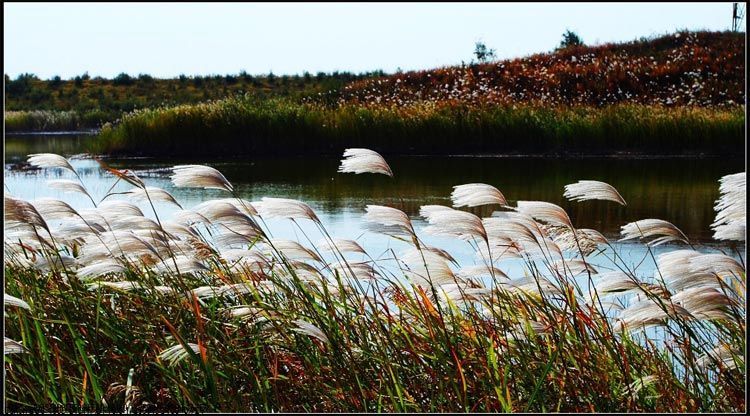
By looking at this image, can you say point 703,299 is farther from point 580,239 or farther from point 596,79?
point 596,79

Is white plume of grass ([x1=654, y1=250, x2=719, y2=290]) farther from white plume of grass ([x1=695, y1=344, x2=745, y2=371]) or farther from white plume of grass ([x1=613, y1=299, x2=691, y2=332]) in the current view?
white plume of grass ([x1=695, y1=344, x2=745, y2=371])

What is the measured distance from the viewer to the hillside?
16.0m

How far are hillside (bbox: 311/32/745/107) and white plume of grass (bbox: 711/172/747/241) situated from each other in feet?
41.1

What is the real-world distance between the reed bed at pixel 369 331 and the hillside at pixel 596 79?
41.2 feet

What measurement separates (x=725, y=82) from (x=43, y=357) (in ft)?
51.7

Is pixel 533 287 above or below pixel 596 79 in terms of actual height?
below

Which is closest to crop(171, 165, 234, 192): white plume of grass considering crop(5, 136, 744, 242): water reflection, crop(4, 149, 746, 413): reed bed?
crop(4, 149, 746, 413): reed bed

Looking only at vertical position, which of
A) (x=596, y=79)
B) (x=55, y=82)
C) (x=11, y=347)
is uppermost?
(x=55, y=82)

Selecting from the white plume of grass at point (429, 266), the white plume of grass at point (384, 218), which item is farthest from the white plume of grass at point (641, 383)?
the white plume of grass at point (384, 218)

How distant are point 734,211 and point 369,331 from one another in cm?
119

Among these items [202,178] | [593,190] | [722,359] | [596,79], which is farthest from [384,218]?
[596,79]

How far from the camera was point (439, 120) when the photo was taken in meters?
11.6

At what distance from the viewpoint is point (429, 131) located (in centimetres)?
1157

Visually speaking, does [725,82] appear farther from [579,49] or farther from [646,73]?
[579,49]
